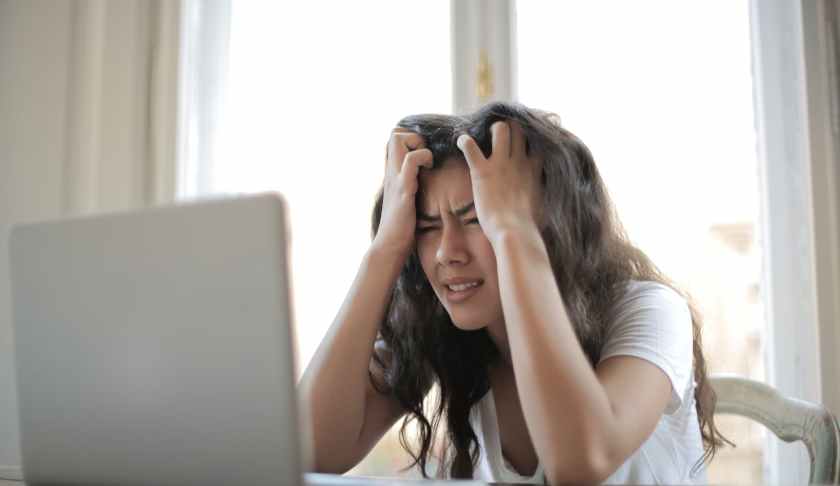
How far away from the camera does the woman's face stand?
1.18m

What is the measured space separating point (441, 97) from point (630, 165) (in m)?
0.50

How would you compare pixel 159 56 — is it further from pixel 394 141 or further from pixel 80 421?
pixel 80 421

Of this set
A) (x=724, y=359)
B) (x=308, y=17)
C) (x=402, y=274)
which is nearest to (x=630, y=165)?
(x=724, y=359)

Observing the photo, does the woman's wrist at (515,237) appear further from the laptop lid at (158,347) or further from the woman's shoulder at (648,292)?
the laptop lid at (158,347)

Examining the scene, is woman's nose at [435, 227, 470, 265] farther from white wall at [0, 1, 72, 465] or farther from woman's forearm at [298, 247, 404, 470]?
white wall at [0, 1, 72, 465]

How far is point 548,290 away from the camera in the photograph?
102 cm

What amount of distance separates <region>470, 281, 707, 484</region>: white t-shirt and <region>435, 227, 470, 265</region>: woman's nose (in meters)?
0.24

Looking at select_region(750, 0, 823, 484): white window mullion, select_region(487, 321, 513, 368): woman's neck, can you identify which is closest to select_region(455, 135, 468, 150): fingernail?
select_region(487, 321, 513, 368): woman's neck

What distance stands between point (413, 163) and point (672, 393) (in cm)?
51

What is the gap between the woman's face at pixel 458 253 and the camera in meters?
1.18

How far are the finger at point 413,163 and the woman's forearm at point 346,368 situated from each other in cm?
12

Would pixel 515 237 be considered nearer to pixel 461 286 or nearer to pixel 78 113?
pixel 461 286

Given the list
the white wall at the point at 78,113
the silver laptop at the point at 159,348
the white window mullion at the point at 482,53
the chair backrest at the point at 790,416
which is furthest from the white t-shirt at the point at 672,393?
the white wall at the point at 78,113

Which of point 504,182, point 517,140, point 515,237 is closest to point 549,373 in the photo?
point 515,237
